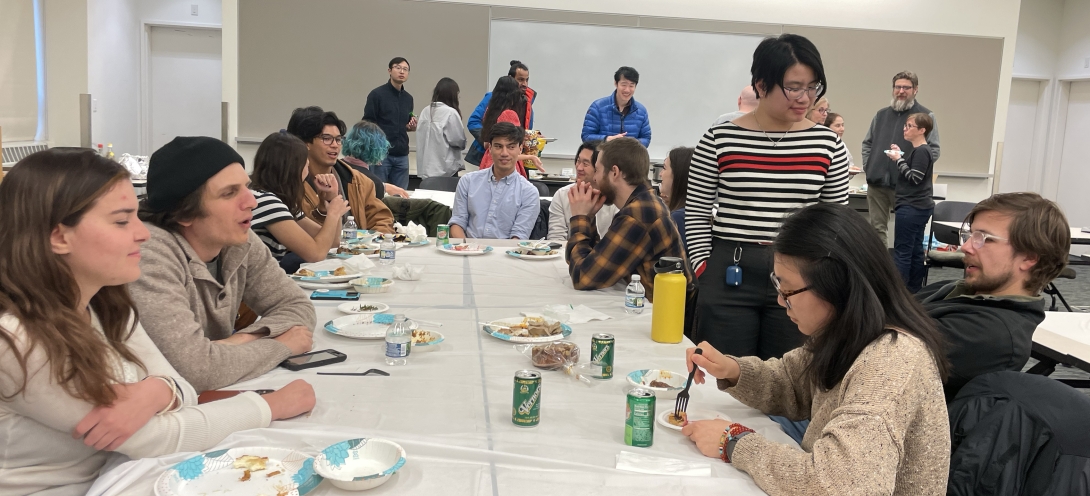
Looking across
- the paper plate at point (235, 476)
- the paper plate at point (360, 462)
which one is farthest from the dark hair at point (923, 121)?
the paper plate at point (235, 476)

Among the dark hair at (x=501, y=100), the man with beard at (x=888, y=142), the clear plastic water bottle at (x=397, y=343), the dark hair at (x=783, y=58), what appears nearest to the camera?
the clear plastic water bottle at (x=397, y=343)

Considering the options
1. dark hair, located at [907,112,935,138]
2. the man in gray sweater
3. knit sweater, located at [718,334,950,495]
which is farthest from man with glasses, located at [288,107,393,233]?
dark hair, located at [907,112,935,138]

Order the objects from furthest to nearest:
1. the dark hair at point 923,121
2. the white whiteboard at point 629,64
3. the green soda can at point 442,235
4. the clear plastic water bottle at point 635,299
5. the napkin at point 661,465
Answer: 1. the white whiteboard at point 629,64
2. the dark hair at point 923,121
3. the green soda can at point 442,235
4. the clear plastic water bottle at point 635,299
5. the napkin at point 661,465

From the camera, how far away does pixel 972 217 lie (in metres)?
1.82

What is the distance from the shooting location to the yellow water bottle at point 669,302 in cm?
212

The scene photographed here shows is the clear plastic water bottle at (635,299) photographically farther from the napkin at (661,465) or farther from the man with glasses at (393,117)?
the man with glasses at (393,117)

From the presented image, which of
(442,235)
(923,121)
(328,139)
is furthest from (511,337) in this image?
(923,121)

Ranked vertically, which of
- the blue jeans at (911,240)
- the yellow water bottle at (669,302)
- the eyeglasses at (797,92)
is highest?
the eyeglasses at (797,92)

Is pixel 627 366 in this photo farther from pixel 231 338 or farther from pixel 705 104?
pixel 705 104

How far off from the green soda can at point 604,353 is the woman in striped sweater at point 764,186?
2.41ft

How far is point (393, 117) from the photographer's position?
6895mm

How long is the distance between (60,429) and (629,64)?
7.72 metres

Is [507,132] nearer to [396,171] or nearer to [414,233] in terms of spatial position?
[414,233]

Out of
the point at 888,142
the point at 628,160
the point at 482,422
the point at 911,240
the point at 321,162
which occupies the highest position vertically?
the point at 888,142
